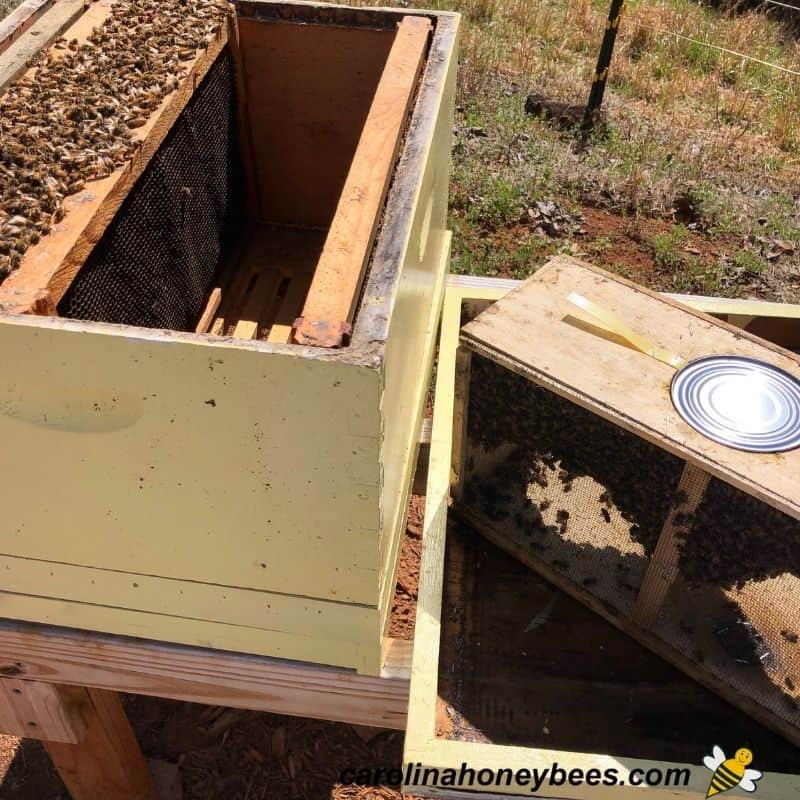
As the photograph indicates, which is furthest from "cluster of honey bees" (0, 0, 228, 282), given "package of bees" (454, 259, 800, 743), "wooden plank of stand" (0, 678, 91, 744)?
"wooden plank of stand" (0, 678, 91, 744)

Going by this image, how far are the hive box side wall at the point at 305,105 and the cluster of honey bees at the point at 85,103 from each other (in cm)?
20

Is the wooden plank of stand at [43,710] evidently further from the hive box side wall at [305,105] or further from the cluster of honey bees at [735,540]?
the hive box side wall at [305,105]

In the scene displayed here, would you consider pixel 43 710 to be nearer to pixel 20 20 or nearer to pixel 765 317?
pixel 20 20

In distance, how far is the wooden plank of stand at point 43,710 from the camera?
1.93 meters

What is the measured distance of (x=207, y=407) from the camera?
1.13 m

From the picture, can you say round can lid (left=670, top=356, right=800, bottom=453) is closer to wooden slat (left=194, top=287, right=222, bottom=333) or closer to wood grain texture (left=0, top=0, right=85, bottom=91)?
wooden slat (left=194, top=287, right=222, bottom=333)

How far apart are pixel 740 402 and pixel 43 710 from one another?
176 cm

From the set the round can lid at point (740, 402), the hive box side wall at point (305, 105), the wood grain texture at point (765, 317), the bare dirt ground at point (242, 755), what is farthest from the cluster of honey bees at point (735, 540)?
the hive box side wall at point (305, 105)

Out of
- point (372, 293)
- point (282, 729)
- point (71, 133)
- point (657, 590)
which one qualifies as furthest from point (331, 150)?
point (282, 729)

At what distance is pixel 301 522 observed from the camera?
4.17ft

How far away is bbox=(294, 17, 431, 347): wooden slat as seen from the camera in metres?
1.14

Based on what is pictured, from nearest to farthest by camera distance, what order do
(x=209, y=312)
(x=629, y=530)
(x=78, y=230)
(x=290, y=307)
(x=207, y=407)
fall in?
1. (x=207, y=407)
2. (x=78, y=230)
3. (x=629, y=530)
4. (x=209, y=312)
5. (x=290, y=307)

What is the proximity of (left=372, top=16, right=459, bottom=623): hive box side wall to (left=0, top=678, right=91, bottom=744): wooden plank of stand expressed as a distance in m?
0.89

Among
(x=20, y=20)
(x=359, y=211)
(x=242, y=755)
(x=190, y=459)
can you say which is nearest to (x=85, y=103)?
(x=20, y=20)
